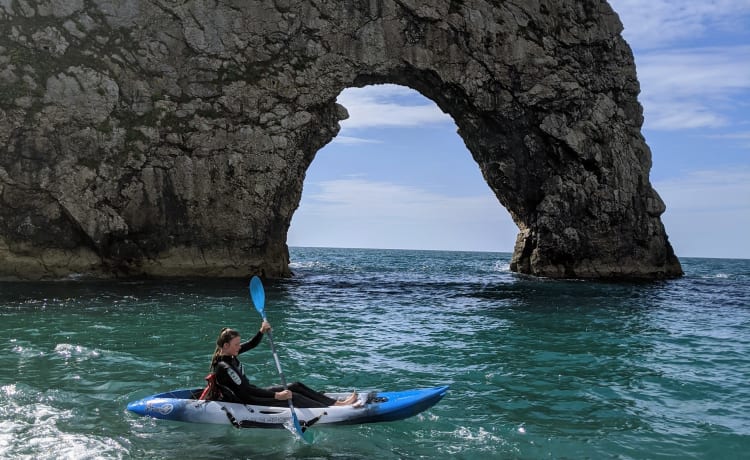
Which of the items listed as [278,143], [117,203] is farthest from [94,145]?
[278,143]

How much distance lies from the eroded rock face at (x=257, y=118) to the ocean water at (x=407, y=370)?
6.20 metres

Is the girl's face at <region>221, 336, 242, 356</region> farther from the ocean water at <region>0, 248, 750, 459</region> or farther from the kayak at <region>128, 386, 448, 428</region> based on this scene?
the ocean water at <region>0, 248, 750, 459</region>

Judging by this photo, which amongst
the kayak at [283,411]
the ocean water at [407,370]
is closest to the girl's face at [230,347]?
the kayak at [283,411]

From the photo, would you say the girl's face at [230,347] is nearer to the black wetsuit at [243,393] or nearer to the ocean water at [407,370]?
the black wetsuit at [243,393]

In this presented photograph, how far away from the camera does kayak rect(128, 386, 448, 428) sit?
9492 millimetres

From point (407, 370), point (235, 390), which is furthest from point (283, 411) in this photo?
point (407, 370)

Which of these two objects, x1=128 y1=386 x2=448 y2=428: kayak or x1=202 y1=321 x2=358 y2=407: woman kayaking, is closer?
x1=128 y1=386 x2=448 y2=428: kayak

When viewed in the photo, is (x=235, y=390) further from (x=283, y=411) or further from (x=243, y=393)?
(x=283, y=411)

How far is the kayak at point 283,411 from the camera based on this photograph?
31.1ft

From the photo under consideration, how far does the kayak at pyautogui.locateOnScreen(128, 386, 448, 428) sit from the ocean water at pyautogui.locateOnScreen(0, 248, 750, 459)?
0.19 meters

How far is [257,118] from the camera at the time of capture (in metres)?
34.6

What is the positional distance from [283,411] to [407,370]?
4.78 meters

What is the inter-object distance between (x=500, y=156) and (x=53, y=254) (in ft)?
99.6

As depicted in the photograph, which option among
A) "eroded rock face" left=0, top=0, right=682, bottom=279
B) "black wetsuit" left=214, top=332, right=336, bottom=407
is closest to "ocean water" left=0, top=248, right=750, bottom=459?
"black wetsuit" left=214, top=332, right=336, bottom=407
